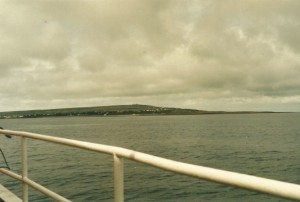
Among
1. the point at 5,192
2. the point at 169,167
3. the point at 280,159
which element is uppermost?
the point at 169,167

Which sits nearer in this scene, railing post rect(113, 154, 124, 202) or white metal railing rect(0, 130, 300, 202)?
white metal railing rect(0, 130, 300, 202)

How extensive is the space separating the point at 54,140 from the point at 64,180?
26065mm

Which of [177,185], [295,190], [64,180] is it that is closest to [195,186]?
[177,185]

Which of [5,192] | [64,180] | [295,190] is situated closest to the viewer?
[295,190]

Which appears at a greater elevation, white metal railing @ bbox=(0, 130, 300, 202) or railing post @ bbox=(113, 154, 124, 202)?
white metal railing @ bbox=(0, 130, 300, 202)

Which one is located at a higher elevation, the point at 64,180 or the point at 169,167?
the point at 169,167

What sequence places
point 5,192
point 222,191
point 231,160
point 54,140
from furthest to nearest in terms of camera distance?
point 231,160 < point 222,191 < point 5,192 < point 54,140

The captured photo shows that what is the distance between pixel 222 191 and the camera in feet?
80.5

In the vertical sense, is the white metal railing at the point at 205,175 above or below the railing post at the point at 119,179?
above

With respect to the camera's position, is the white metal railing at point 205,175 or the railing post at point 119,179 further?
the railing post at point 119,179

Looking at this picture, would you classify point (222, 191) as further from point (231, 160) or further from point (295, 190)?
point (295, 190)

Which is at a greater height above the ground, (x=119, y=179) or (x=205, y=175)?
(x=205, y=175)

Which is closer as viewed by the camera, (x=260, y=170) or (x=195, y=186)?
(x=195, y=186)

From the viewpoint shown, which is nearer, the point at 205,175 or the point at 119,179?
the point at 205,175
